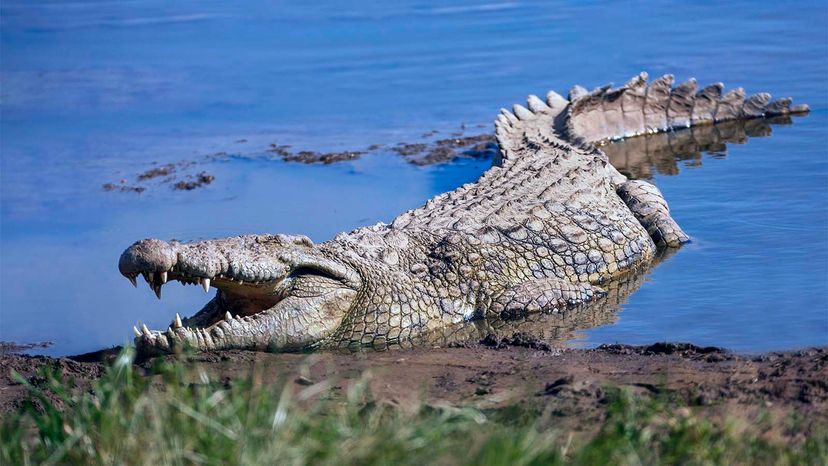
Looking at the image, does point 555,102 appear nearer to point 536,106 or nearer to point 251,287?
point 536,106

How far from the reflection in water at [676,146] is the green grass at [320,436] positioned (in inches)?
284

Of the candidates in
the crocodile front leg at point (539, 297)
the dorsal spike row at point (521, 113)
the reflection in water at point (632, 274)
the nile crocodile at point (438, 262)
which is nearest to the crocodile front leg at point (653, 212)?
the nile crocodile at point (438, 262)

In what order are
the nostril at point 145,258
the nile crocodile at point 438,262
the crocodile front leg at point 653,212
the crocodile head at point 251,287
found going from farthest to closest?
1. the crocodile front leg at point 653,212
2. the nile crocodile at point 438,262
3. the crocodile head at point 251,287
4. the nostril at point 145,258

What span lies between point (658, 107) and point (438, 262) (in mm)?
5814

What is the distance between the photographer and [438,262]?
25.9 ft

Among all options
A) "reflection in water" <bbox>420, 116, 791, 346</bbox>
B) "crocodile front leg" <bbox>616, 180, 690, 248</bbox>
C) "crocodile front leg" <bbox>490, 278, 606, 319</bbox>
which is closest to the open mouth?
"reflection in water" <bbox>420, 116, 791, 346</bbox>

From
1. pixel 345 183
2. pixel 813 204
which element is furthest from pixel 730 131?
pixel 345 183

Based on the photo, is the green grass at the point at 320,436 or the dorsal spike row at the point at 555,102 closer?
the green grass at the point at 320,436

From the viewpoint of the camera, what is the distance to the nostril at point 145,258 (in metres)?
6.30

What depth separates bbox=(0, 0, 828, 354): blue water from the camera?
8227 millimetres

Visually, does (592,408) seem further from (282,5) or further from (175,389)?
(282,5)

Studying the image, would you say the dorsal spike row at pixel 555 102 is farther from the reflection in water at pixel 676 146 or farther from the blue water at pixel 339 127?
the blue water at pixel 339 127

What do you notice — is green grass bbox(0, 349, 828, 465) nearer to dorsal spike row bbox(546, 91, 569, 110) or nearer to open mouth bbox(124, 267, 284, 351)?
open mouth bbox(124, 267, 284, 351)

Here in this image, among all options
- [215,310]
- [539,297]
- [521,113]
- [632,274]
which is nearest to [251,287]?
[215,310]
